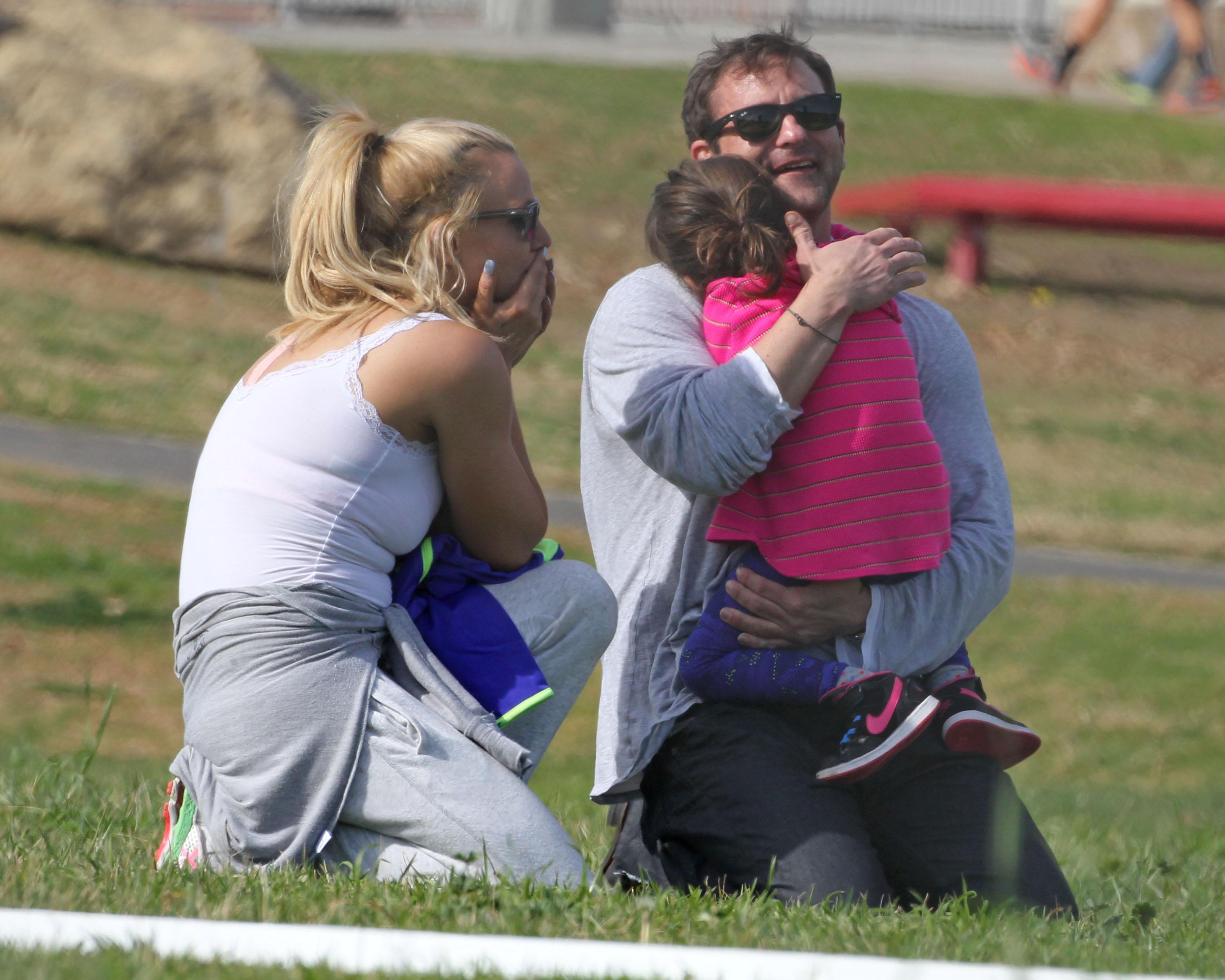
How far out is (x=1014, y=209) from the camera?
13883 mm

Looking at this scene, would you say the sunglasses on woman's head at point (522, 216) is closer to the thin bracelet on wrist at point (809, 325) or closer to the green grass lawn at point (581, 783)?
the thin bracelet on wrist at point (809, 325)

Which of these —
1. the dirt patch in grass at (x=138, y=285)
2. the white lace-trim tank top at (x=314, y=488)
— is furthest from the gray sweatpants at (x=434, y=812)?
the dirt patch in grass at (x=138, y=285)

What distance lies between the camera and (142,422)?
9703mm

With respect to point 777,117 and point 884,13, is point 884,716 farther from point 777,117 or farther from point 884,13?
point 884,13

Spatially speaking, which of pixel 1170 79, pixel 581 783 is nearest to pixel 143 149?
pixel 581 783

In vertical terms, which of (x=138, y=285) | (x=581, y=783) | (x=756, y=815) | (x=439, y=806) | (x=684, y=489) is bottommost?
(x=138, y=285)

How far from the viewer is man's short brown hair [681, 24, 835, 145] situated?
3.52 metres

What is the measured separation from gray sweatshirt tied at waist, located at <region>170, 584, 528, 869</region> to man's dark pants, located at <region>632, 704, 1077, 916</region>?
46cm

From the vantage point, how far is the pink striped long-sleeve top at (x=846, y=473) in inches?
123

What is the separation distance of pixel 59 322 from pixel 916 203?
7107 mm

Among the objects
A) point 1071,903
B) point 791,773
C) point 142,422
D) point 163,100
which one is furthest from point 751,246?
point 163,100

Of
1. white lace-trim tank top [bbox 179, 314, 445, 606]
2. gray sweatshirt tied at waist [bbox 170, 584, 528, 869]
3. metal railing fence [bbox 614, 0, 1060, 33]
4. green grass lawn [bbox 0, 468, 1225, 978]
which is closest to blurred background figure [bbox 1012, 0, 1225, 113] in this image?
metal railing fence [bbox 614, 0, 1060, 33]

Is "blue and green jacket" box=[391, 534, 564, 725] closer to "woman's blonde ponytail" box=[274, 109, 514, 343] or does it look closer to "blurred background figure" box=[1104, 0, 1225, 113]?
"woman's blonde ponytail" box=[274, 109, 514, 343]

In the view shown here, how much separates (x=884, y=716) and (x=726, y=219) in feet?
3.35
